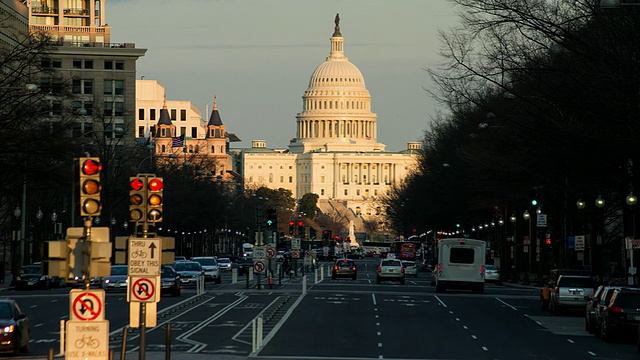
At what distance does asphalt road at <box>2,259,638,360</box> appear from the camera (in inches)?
1280

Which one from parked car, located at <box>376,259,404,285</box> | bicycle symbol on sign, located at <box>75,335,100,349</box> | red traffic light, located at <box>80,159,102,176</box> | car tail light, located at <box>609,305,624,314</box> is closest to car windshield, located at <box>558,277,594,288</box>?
car tail light, located at <box>609,305,624,314</box>

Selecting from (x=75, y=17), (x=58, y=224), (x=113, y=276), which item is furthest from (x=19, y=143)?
(x=75, y=17)

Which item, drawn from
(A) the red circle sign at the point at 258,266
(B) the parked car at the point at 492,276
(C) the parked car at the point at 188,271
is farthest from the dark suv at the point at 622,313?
(B) the parked car at the point at 492,276

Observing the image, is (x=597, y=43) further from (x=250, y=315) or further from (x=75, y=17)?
(x=75, y=17)

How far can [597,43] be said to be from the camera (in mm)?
37406

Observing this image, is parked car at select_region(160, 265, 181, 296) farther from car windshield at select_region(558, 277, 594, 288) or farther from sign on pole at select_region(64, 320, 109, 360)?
sign on pole at select_region(64, 320, 109, 360)

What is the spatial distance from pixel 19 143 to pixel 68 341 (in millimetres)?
28200

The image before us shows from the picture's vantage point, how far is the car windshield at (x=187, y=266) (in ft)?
232

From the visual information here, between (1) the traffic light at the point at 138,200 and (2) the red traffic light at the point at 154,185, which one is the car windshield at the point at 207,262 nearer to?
(2) the red traffic light at the point at 154,185

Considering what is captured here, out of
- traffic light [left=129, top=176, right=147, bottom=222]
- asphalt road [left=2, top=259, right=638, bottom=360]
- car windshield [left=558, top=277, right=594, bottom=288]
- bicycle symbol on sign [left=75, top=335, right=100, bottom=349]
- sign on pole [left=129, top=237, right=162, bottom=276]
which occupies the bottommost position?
asphalt road [left=2, top=259, right=638, bottom=360]

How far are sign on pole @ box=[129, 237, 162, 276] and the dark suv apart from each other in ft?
51.3

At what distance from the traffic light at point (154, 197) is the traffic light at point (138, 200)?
125 mm

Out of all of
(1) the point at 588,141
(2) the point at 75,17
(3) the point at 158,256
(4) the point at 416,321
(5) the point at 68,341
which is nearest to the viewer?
(5) the point at 68,341

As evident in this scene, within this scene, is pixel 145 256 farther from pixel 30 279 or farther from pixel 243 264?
pixel 243 264
